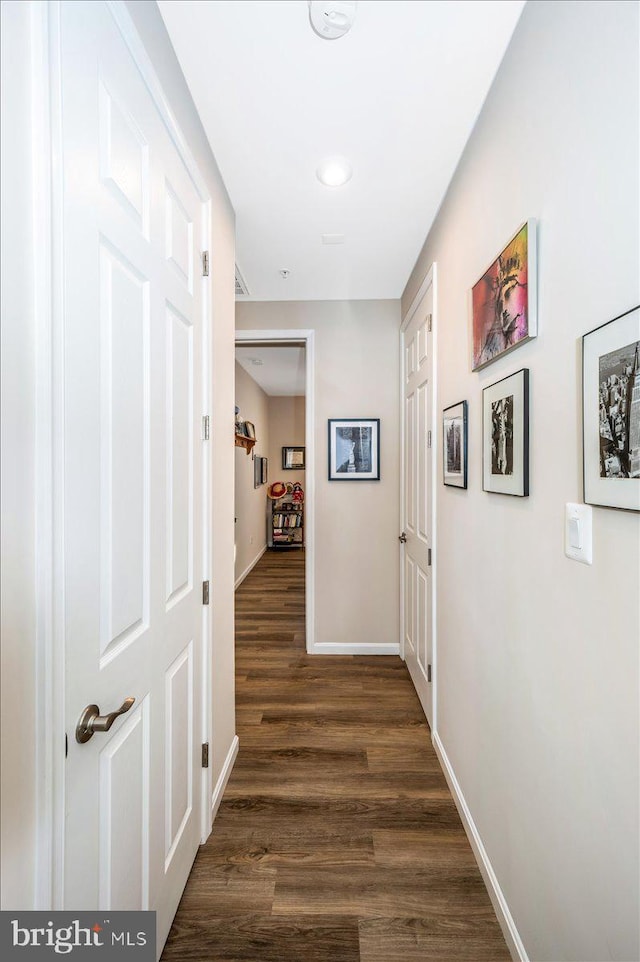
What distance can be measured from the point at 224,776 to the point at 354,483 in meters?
2.00

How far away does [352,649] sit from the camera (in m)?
3.31

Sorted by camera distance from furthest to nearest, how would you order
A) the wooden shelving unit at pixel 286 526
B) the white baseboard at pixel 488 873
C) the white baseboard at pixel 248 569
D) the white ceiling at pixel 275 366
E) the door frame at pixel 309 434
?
1. the wooden shelving unit at pixel 286 526
2. the white baseboard at pixel 248 569
3. the white ceiling at pixel 275 366
4. the door frame at pixel 309 434
5. the white baseboard at pixel 488 873

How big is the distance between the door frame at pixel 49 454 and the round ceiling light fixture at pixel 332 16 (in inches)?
28.3

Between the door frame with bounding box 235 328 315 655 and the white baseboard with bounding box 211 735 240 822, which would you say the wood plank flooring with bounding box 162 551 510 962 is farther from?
the door frame with bounding box 235 328 315 655

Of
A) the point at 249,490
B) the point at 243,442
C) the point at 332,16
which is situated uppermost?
the point at 332,16

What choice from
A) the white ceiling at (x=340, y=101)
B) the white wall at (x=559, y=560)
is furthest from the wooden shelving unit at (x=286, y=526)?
the white wall at (x=559, y=560)

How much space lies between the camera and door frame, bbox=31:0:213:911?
2.22ft

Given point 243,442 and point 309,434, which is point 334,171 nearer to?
point 309,434

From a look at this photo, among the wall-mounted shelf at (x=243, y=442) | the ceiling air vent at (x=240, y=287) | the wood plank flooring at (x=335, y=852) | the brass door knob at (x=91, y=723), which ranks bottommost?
the wood plank flooring at (x=335, y=852)

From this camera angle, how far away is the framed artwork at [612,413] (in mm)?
730

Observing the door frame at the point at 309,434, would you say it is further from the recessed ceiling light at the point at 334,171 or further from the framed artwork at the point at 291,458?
the framed artwork at the point at 291,458

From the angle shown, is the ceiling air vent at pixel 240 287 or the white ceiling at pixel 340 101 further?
the ceiling air vent at pixel 240 287

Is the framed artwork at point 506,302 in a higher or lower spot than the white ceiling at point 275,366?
lower

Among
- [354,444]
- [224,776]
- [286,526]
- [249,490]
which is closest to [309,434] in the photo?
[354,444]
